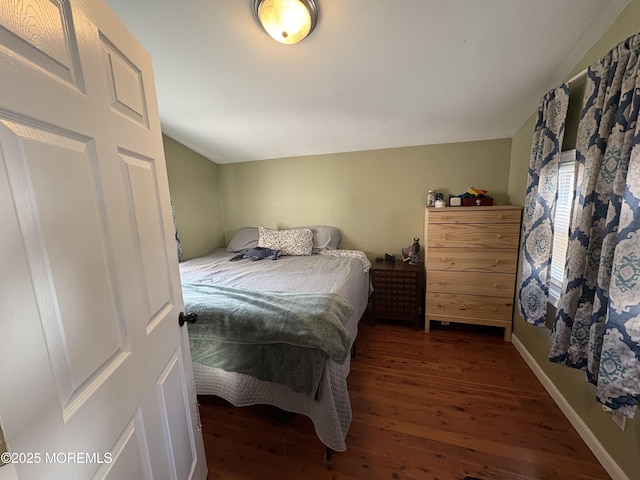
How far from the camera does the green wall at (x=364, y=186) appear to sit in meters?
2.66

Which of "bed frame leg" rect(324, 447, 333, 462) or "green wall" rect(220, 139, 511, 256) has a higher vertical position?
"green wall" rect(220, 139, 511, 256)

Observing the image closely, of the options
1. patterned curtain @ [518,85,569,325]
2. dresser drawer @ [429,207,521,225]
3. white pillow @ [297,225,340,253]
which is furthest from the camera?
white pillow @ [297,225,340,253]

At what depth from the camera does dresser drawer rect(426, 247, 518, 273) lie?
87.3 inches

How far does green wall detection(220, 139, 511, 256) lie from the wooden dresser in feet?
1.84

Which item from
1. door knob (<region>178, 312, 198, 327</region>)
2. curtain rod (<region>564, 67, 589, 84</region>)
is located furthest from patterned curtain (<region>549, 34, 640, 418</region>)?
door knob (<region>178, 312, 198, 327</region>)

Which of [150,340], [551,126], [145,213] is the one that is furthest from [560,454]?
[145,213]

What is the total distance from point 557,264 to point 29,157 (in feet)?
8.27

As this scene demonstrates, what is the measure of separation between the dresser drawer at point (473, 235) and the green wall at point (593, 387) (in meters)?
0.60

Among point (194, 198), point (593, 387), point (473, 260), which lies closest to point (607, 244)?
point (593, 387)

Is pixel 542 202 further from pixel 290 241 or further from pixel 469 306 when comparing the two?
pixel 290 241

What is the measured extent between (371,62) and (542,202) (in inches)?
57.3

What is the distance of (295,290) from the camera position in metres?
1.78

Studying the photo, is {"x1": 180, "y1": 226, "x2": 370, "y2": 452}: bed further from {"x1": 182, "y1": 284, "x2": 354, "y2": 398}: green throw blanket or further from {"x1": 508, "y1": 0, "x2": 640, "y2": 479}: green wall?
{"x1": 508, "y1": 0, "x2": 640, "y2": 479}: green wall

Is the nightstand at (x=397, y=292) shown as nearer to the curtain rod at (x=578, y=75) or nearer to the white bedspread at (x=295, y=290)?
the white bedspread at (x=295, y=290)
